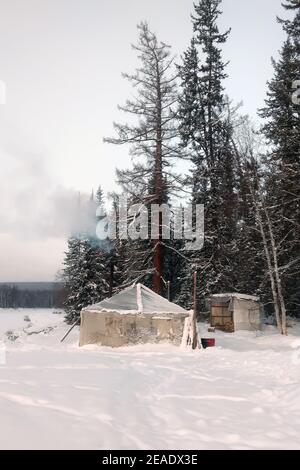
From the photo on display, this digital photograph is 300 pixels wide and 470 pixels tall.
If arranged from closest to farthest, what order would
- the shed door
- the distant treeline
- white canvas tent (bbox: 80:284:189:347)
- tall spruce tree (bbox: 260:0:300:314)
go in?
white canvas tent (bbox: 80:284:189:347) < tall spruce tree (bbox: 260:0:300:314) < the shed door < the distant treeline

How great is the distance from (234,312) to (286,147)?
10.5 metres

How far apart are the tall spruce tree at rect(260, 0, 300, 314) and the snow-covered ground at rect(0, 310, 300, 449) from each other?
14.3 m

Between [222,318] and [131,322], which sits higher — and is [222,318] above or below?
below

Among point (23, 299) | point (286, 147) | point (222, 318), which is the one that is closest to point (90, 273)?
point (222, 318)

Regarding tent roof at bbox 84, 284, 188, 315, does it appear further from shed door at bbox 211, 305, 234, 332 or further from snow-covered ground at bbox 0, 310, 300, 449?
shed door at bbox 211, 305, 234, 332

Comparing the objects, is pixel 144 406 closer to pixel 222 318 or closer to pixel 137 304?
pixel 137 304

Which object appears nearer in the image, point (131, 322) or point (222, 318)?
point (131, 322)

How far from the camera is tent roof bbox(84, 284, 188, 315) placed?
16.3 m

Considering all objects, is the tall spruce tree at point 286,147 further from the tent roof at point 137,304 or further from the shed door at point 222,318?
the tent roof at point 137,304

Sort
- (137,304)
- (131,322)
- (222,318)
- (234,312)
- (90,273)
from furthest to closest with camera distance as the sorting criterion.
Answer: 1. (90,273)
2. (222,318)
3. (234,312)
4. (137,304)
5. (131,322)

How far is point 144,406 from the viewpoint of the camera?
18.4 feet

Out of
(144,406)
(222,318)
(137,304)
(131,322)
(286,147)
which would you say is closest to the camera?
(144,406)

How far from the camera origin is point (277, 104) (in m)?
28.5

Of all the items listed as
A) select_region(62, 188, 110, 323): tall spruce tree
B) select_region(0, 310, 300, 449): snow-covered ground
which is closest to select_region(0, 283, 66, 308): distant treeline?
select_region(62, 188, 110, 323): tall spruce tree
